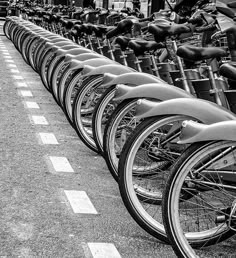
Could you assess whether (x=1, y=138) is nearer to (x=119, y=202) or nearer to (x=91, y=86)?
(x=91, y=86)

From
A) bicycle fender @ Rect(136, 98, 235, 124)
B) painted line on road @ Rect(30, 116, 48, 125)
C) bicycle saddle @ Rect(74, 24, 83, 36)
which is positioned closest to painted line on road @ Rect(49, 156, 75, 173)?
painted line on road @ Rect(30, 116, 48, 125)

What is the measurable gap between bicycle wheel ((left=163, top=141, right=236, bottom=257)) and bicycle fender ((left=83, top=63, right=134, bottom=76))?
1981mm

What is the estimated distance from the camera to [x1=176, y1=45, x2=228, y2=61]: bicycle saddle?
4090 mm

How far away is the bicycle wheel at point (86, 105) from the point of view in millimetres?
6328

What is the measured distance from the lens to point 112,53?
7.58 metres

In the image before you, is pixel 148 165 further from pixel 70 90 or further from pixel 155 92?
pixel 70 90

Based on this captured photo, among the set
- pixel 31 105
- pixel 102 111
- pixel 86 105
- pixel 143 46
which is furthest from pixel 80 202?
pixel 31 105

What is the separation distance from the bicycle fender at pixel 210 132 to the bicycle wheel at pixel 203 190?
55 millimetres

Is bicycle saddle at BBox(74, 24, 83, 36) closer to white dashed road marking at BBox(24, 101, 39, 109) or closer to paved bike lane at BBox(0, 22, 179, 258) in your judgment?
white dashed road marking at BBox(24, 101, 39, 109)

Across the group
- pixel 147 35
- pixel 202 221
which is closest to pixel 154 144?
pixel 202 221

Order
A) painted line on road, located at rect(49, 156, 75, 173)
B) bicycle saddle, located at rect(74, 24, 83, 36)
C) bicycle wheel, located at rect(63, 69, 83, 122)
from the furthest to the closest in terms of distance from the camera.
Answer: bicycle saddle, located at rect(74, 24, 83, 36) < bicycle wheel, located at rect(63, 69, 83, 122) < painted line on road, located at rect(49, 156, 75, 173)

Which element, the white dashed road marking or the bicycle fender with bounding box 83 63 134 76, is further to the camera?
the white dashed road marking

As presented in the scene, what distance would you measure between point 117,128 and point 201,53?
3.77ft

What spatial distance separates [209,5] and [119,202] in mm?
2101
